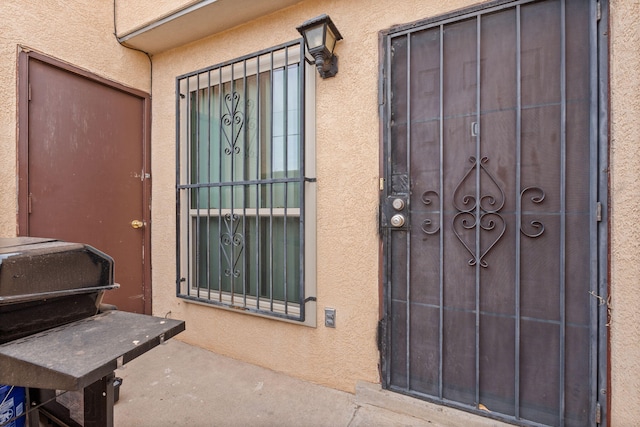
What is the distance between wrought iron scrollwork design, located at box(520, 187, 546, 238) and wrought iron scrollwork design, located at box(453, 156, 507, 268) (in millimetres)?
95

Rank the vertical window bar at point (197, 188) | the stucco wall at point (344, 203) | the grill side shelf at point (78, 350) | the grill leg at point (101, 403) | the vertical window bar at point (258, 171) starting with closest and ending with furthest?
1. the grill side shelf at point (78, 350)
2. the grill leg at point (101, 403)
3. the stucco wall at point (344, 203)
4. the vertical window bar at point (258, 171)
5. the vertical window bar at point (197, 188)

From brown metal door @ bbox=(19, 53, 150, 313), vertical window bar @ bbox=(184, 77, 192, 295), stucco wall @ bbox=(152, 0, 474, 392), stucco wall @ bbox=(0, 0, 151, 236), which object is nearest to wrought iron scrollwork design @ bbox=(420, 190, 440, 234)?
stucco wall @ bbox=(152, 0, 474, 392)

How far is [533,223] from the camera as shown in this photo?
5.49 ft

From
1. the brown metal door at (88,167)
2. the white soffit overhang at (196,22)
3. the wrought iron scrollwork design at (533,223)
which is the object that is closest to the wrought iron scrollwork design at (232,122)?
the white soffit overhang at (196,22)

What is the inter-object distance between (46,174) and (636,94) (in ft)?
12.5

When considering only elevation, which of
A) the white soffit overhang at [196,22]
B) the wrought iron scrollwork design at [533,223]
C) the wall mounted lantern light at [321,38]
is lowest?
the wrought iron scrollwork design at [533,223]

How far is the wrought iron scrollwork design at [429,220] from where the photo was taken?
6.19 feet

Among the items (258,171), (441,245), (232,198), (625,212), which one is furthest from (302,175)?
(625,212)

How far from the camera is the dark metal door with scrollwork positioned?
1592 millimetres

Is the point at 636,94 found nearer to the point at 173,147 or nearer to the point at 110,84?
the point at 173,147

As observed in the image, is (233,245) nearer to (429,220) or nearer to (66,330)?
(66,330)

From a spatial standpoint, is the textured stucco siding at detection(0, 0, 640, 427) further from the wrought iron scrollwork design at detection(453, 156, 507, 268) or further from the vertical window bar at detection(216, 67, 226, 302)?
the wrought iron scrollwork design at detection(453, 156, 507, 268)

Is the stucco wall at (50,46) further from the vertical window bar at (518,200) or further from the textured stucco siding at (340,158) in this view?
the vertical window bar at (518,200)

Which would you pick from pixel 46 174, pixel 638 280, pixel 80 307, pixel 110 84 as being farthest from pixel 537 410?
pixel 110 84
